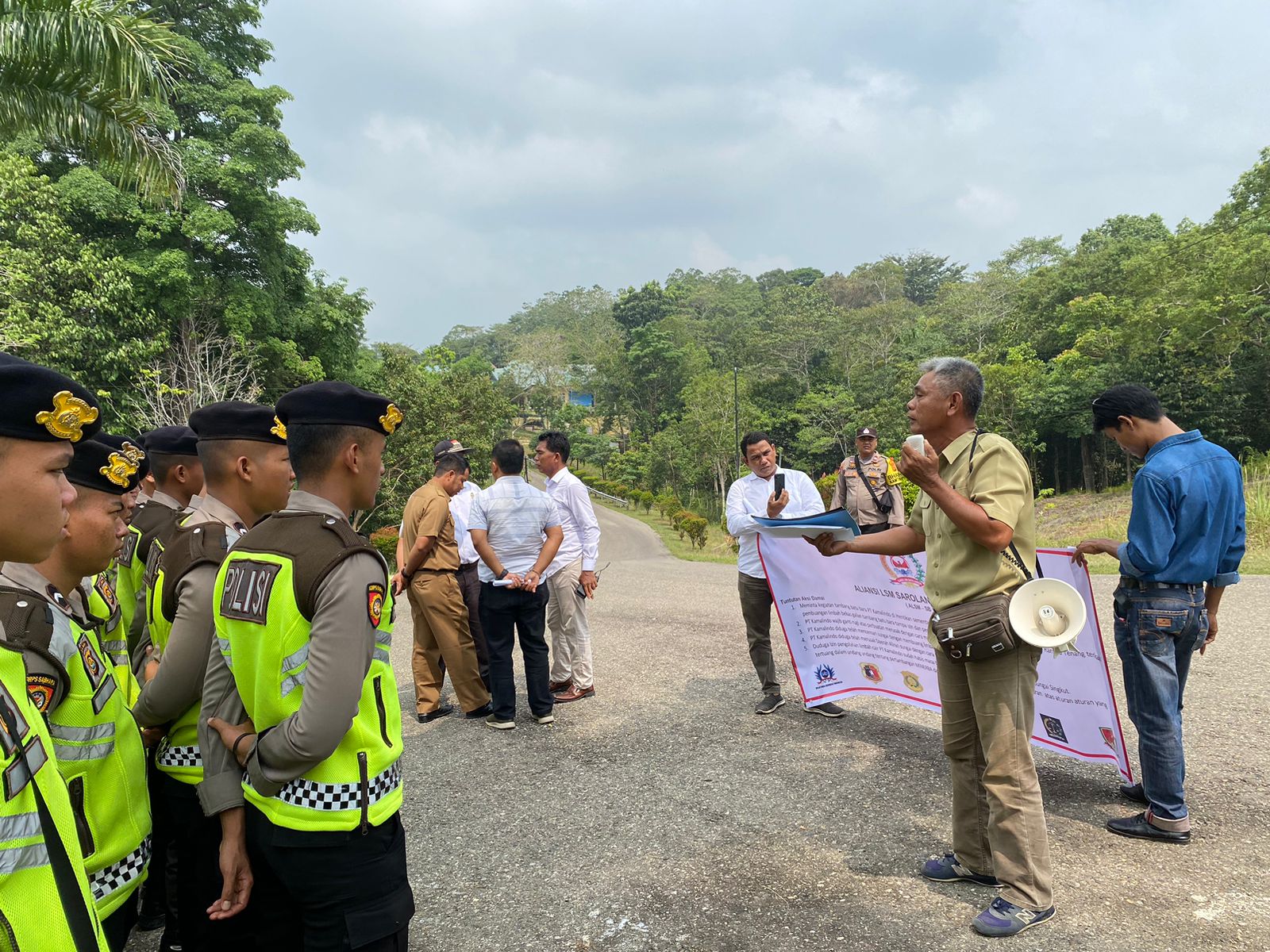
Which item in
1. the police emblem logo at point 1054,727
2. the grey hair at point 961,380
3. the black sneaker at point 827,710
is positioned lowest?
the black sneaker at point 827,710

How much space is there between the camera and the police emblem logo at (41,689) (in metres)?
1.67

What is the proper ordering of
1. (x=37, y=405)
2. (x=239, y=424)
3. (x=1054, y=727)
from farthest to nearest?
(x=1054, y=727) → (x=239, y=424) → (x=37, y=405)

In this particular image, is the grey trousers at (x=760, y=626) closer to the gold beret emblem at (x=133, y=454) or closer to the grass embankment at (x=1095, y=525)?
the gold beret emblem at (x=133, y=454)

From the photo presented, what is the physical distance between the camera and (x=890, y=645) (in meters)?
4.93

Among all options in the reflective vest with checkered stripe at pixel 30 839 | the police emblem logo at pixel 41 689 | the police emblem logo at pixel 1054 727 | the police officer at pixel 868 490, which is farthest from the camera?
the police officer at pixel 868 490

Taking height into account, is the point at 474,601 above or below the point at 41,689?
below

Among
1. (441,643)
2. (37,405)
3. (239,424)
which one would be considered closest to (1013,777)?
(239,424)

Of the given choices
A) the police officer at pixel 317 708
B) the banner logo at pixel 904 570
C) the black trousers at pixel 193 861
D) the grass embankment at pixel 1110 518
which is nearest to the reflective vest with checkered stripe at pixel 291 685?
the police officer at pixel 317 708

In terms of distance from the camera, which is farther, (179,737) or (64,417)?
(179,737)

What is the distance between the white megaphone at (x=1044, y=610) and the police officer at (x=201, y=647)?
268cm

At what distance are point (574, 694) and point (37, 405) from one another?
5.27m

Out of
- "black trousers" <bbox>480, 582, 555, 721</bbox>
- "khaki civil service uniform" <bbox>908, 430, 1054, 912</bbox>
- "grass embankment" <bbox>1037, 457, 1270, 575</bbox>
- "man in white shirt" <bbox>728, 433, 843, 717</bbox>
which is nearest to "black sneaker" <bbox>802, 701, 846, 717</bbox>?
"man in white shirt" <bbox>728, 433, 843, 717</bbox>

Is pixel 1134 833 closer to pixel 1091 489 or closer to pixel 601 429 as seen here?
pixel 1091 489

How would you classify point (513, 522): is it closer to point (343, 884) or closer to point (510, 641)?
point (510, 641)
